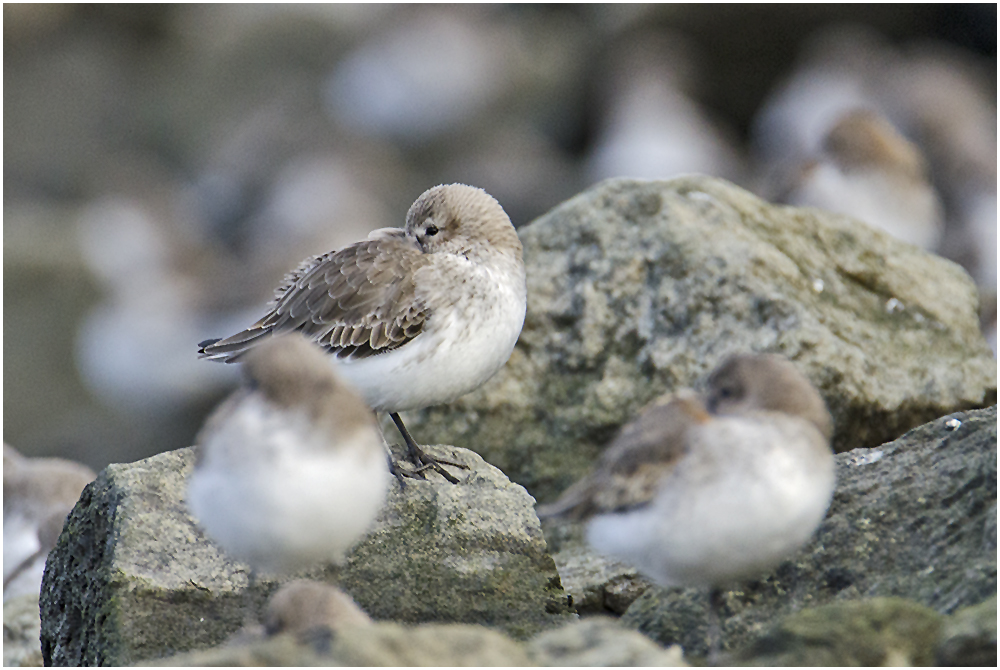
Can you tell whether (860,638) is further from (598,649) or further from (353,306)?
(353,306)

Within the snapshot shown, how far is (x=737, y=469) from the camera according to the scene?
177 inches

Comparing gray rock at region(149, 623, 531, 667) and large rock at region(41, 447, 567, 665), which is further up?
Answer: large rock at region(41, 447, 567, 665)

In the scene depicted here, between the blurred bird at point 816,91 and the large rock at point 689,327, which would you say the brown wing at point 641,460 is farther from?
the blurred bird at point 816,91

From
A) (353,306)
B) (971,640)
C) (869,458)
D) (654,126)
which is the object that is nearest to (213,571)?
(353,306)

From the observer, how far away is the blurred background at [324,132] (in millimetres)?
15852

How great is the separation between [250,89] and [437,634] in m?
20.1

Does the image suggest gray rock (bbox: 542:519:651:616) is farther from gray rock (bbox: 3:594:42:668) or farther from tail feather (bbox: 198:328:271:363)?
gray rock (bbox: 3:594:42:668)

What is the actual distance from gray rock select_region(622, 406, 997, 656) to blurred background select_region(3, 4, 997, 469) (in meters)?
7.20

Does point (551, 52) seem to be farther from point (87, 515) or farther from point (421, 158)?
point (87, 515)

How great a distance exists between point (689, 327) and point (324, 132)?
1516cm

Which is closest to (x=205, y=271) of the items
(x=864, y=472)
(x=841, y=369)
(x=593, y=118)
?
(x=593, y=118)

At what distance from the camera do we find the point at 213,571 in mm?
5641

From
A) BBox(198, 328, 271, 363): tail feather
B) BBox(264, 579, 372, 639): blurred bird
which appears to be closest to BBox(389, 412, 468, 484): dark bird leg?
BBox(198, 328, 271, 363): tail feather

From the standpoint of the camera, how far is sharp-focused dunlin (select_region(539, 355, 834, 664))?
177 inches
